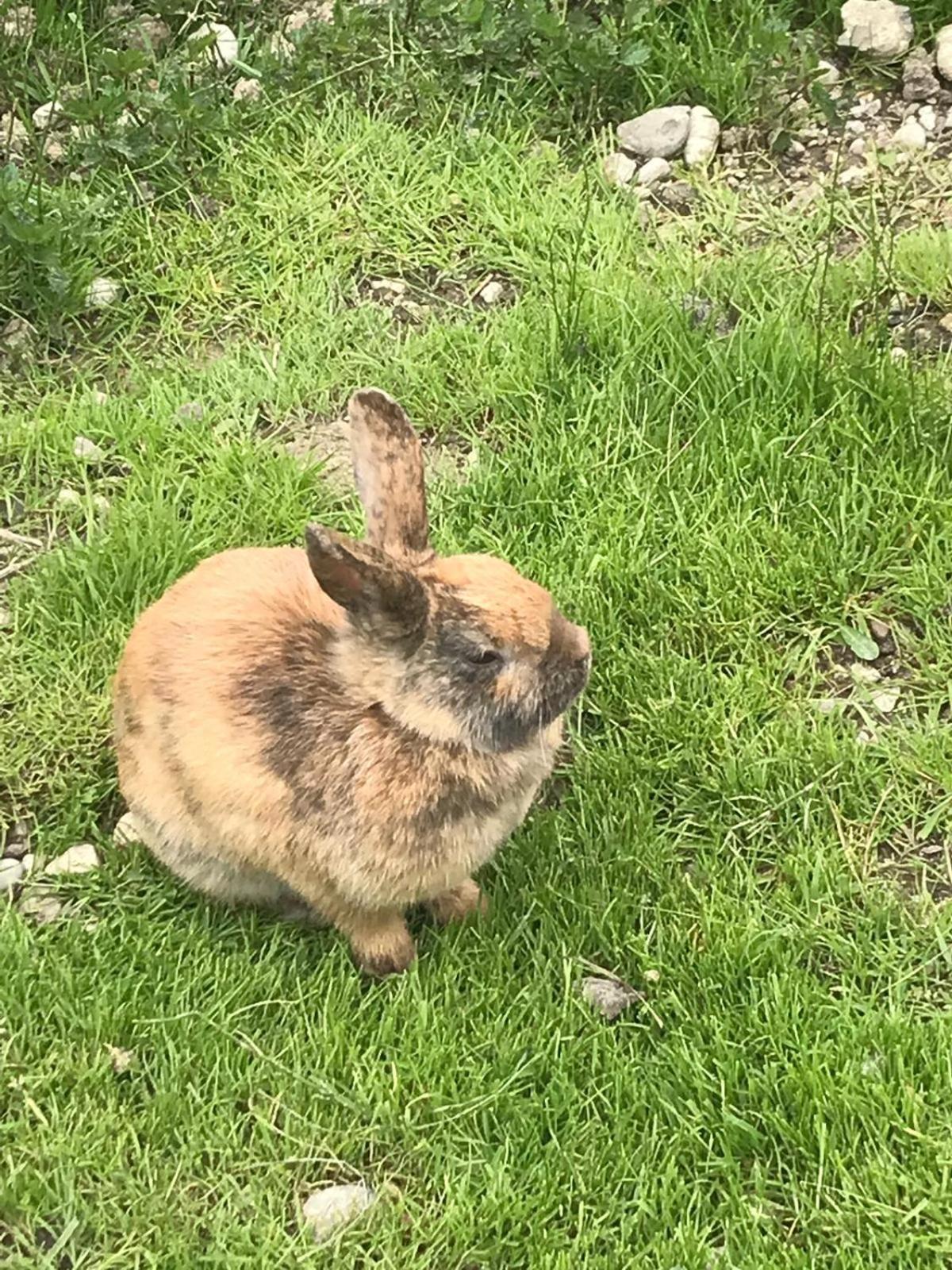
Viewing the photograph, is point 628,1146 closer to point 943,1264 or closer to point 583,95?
point 943,1264

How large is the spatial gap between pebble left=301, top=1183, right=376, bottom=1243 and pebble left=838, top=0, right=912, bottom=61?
12.8ft

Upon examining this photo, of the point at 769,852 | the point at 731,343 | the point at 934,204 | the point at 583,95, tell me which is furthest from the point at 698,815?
the point at 583,95

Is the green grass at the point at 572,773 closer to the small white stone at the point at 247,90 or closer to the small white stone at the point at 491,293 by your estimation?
the small white stone at the point at 491,293

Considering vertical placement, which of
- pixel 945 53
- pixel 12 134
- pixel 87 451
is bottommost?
pixel 87 451

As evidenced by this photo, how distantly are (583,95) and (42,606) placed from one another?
2.48 m

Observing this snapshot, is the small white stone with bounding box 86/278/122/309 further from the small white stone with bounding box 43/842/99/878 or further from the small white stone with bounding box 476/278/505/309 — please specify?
the small white stone with bounding box 43/842/99/878

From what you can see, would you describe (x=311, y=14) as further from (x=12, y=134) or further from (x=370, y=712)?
(x=370, y=712)

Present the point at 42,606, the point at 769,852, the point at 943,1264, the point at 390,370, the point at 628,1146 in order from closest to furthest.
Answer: the point at 943,1264, the point at 628,1146, the point at 769,852, the point at 42,606, the point at 390,370

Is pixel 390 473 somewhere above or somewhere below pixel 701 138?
above

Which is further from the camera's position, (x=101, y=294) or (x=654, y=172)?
(x=654, y=172)

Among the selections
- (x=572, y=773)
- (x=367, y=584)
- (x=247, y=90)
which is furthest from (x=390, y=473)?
(x=247, y=90)

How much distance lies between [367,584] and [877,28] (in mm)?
3227

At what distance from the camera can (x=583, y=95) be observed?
4914 mm

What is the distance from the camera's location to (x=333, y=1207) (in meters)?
3.04
